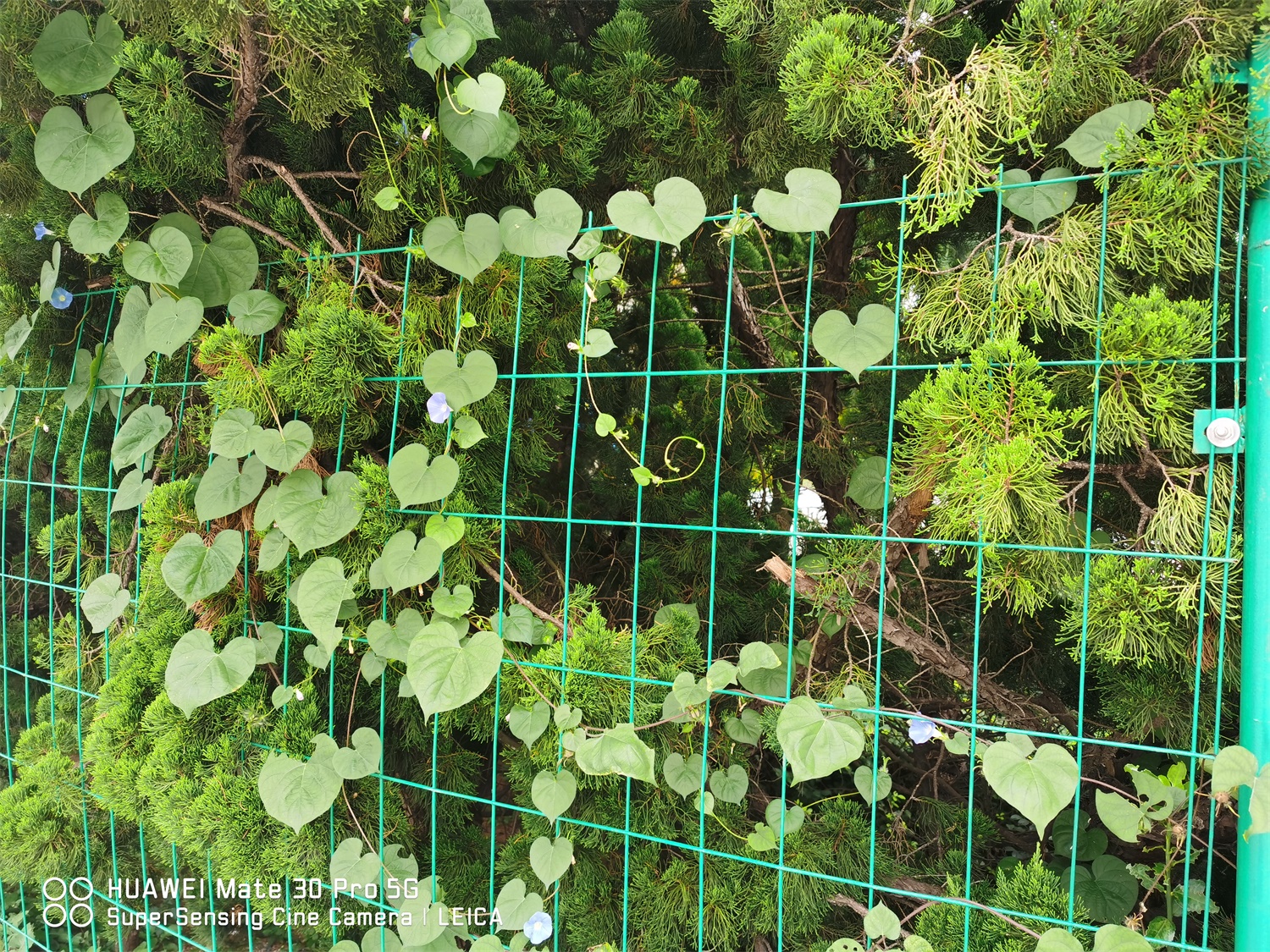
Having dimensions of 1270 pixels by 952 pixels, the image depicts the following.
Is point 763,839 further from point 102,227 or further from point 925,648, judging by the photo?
point 102,227

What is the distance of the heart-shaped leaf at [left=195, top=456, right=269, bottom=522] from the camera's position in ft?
5.02

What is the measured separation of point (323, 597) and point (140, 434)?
2.17 ft

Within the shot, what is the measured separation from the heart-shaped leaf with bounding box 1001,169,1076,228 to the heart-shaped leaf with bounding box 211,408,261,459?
1.35 m

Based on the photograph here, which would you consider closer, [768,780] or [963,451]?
[963,451]

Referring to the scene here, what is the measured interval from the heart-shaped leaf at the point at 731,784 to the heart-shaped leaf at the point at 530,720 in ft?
1.10

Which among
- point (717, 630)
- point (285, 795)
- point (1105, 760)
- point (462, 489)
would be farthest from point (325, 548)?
point (1105, 760)

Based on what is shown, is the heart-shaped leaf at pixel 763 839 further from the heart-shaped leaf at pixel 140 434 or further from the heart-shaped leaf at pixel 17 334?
the heart-shaped leaf at pixel 17 334

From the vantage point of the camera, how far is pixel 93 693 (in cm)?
194

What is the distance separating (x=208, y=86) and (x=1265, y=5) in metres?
1.94

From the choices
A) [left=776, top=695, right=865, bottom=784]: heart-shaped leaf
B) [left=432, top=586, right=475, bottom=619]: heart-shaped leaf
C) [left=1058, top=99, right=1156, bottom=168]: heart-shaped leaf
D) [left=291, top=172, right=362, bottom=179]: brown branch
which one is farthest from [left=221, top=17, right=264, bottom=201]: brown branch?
[left=776, top=695, right=865, bottom=784]: heart-shaped leaf

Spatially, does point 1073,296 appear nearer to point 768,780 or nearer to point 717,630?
point 717,630

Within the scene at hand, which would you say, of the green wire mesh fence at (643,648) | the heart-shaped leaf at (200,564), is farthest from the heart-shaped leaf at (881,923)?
the heart-shaped leaf at (200,564)

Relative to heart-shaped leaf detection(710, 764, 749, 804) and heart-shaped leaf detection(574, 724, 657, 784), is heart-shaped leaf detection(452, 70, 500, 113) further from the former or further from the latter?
heart-shaped leaf detection(710, 764, 749, 804)

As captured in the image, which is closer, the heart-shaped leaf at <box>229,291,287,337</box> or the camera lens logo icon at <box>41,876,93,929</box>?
the heart-shaped leaf at <box>229,291,287,337</box>
